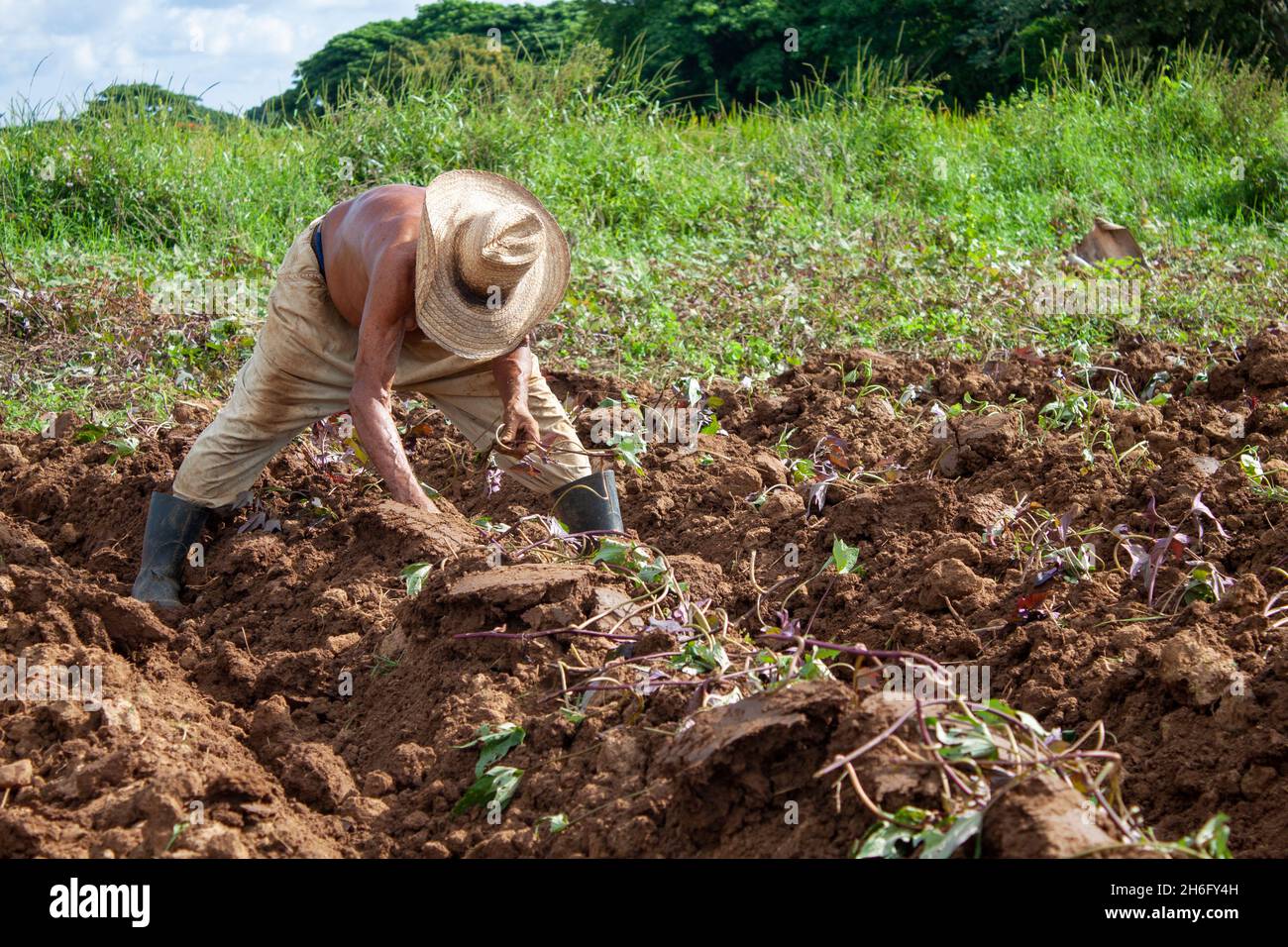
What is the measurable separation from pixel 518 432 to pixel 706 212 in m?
5.99

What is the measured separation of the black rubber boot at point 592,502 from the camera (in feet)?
14.5

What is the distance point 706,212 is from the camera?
983 centimetres

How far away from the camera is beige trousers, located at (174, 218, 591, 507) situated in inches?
168

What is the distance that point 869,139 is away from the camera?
→ 11.3 m

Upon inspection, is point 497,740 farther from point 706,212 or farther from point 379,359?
point 706,212

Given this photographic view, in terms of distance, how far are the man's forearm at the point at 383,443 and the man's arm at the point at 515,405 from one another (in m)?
0.43

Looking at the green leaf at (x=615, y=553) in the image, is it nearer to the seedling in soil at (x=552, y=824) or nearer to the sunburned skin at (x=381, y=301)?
the sunburned skin at (x=381, y=301)

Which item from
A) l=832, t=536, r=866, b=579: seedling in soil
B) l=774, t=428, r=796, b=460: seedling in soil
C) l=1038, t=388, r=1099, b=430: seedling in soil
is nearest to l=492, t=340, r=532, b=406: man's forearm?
l=832, t=536, r=866, b=579: seedling in soil

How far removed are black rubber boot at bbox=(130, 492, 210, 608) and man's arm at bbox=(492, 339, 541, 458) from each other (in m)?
1.11

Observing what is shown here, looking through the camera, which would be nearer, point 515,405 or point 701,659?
point 701,659

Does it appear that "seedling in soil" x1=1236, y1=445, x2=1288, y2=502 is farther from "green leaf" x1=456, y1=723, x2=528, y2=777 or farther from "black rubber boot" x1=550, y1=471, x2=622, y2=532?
"green leaf" x1=456, y1=723, x2=528, y2=777

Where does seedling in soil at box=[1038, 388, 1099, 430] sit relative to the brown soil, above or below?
above

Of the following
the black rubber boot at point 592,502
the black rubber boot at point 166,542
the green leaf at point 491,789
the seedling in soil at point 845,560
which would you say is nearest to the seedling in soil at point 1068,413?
the seedling in soil at point 845,560

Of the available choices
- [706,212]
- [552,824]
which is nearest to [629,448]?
[552,824]
